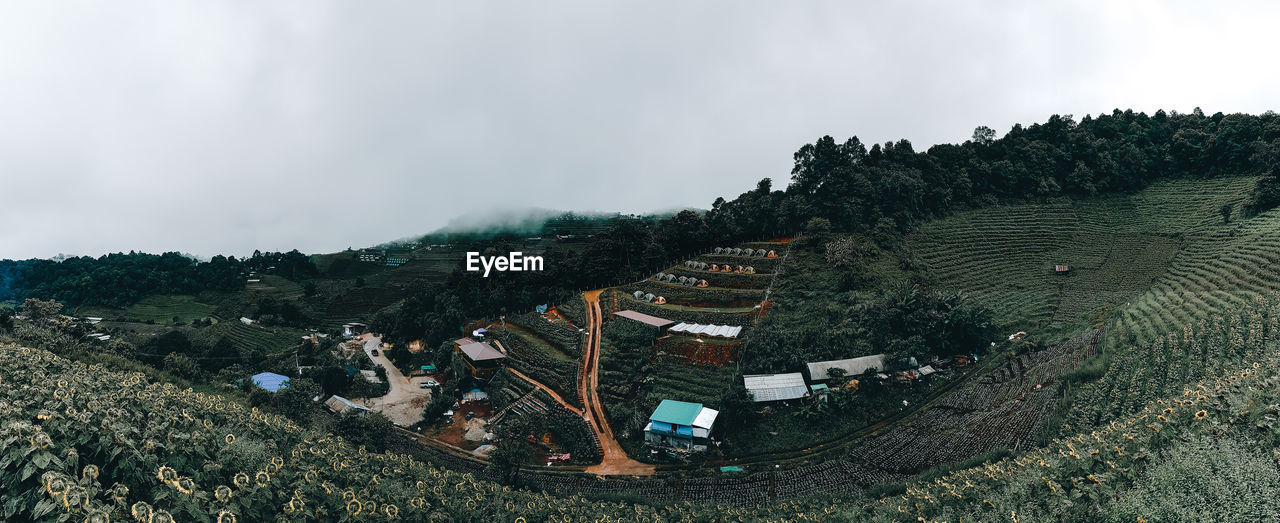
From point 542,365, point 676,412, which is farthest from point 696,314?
point 542,365

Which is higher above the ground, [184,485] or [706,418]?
[184,485]

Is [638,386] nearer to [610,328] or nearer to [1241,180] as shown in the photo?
[610,328]

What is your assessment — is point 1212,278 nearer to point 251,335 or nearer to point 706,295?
point 706,295

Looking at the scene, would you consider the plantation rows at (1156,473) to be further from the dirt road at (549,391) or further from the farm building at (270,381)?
the farm building at (270,381)

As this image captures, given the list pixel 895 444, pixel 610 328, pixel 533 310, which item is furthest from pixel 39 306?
pixel 895 444

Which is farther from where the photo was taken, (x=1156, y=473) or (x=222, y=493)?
(x=1156, y=473)
